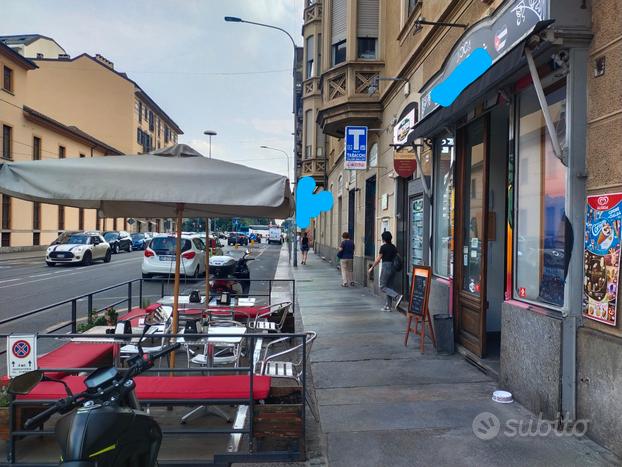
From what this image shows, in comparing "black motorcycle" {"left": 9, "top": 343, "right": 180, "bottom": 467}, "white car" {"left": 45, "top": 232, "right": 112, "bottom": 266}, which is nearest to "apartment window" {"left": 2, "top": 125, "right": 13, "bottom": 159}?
"white car" {"left": 45, "top": 232, "right": 112, "bottom": 266}

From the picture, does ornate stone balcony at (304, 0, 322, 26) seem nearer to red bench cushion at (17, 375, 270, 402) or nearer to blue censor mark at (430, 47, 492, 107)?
blue censor mark at (430, 47, 492, 107)

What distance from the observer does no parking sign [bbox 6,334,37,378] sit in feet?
11.4

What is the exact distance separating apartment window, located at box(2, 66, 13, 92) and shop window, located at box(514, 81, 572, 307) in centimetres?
3514

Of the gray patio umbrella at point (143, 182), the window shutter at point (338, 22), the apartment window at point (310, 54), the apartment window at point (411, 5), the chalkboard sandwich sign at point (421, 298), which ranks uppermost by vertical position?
the apartment window at point (310, 54)

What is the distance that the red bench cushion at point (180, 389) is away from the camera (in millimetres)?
3654

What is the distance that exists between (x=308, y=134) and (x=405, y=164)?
2176 centimetres

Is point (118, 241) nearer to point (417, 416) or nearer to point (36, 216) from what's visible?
point (36, 216)

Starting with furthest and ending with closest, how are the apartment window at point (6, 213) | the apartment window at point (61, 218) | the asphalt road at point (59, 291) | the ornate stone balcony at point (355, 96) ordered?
the apartment window at point (61, 218) → the apartment window at point (6, 213) → the ornate stone balcony at point (355, 96) → the asphalt road at point (59, 291)

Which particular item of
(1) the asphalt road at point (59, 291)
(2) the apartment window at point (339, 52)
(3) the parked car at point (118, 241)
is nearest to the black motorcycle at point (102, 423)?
(1) the asphalt road at point (59, 291)

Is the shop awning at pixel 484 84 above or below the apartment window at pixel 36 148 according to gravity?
below

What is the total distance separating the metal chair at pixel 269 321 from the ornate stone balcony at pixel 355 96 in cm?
688

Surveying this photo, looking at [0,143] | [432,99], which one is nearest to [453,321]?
[432,99]

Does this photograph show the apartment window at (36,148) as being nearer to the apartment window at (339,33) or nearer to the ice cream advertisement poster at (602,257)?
the apartment window at (339,33)

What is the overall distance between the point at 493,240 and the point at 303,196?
37.8ft
